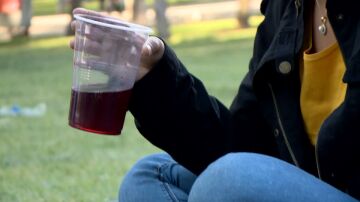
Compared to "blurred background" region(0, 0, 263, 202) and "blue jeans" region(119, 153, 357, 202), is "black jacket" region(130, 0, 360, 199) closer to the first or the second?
"blue jeans" region(119, 153, 357, 202)

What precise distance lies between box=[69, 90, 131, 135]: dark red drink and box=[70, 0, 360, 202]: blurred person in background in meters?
0.09

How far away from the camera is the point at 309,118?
1.65 metres

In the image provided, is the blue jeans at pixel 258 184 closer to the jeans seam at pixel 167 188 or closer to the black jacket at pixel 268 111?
the black jacket at pixel 268 111

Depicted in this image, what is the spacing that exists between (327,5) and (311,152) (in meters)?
0.30

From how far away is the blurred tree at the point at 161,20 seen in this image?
10883 mm

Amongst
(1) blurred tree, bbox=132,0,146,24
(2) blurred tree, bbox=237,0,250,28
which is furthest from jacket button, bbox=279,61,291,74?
(2) blurred tree, bbox=237,0,250,28

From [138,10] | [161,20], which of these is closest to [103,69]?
[161,20]

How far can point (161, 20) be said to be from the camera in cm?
1092

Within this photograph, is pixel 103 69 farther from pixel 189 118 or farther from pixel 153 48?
pixel 189 118

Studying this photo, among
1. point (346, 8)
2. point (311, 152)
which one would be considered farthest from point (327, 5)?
point (311, 152)

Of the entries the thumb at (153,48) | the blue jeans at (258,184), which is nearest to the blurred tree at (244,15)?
the thumb at (153,48)

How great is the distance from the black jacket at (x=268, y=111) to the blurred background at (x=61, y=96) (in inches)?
44.3

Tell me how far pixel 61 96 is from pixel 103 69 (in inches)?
170

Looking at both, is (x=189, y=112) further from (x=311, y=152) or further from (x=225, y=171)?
(x=225, y=171)
